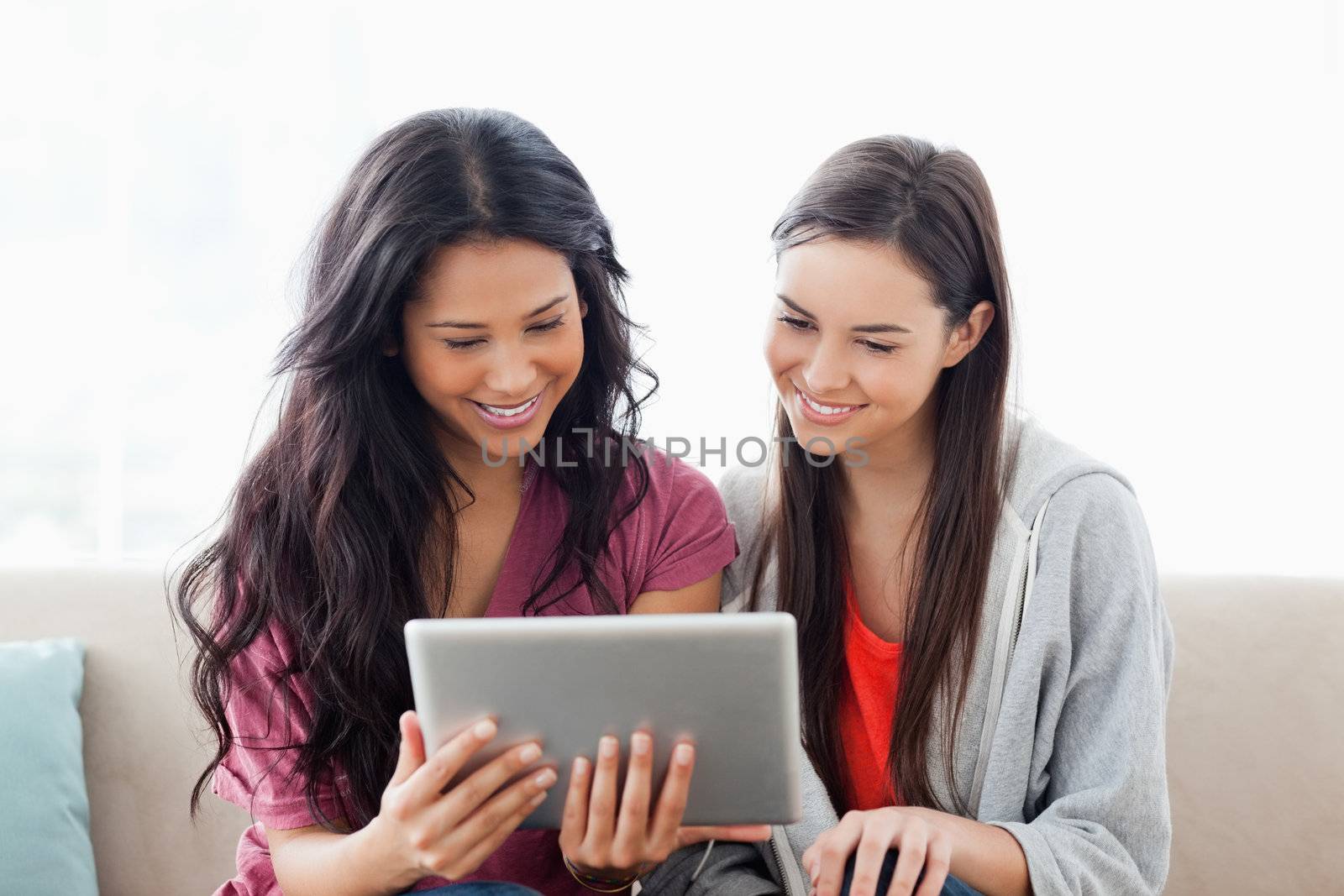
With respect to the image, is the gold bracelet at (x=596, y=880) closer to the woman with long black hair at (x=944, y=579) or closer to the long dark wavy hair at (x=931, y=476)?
the woman with long black hair at (x=944, y=579)

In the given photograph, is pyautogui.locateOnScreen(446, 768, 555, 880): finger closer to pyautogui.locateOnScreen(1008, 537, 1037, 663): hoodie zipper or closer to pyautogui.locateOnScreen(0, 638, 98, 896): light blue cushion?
pyautogui.locateOnScreen(1008, 537, 1037, 663): hoodie zipper

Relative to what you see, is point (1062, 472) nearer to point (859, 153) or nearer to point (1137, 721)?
point (1137, 721)

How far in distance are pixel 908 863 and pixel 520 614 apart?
0.52 meters

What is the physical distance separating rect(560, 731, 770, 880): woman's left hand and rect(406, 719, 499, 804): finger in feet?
0.29

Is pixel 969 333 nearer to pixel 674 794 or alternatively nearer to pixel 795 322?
pixel 795 322

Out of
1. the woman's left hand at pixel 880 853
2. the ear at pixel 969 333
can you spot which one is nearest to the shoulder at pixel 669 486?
the ear at pixel 969 333

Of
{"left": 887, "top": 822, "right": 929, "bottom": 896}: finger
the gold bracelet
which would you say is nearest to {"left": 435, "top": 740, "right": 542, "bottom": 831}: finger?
the gold bracelet

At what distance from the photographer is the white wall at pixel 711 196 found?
2.02 m

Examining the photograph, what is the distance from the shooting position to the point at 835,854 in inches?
42.4

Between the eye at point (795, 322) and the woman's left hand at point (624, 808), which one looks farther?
the eye at point (795, 322)

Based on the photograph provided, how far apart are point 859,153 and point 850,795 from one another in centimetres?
79

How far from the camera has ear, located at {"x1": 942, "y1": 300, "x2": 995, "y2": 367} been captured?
1332 millimetres

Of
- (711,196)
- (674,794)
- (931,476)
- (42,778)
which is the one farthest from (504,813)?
(711,196)

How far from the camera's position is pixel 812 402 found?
4.38 ft
